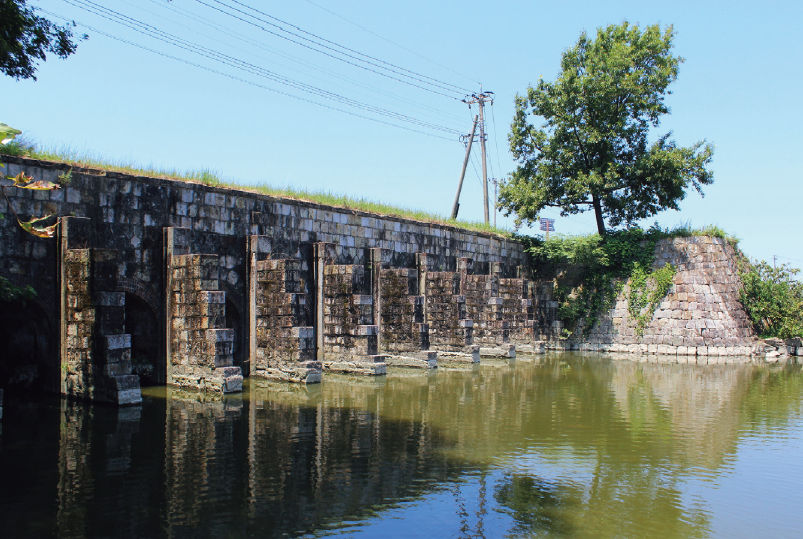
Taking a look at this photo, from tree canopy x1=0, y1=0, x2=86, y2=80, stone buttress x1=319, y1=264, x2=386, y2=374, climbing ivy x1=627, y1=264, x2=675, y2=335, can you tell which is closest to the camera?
tree canopy x1=0, y1=0, x2=86, y2=80

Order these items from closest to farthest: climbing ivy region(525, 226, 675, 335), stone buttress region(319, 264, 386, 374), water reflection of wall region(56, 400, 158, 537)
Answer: water reflection of wall region(56, 400, 158, 537), stone buttress region(319, 264, 386, 374), climbing ivy region(525, 226, 675, 335)

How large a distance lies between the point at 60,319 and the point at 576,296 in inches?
727

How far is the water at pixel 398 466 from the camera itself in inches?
214

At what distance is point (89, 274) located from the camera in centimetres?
981

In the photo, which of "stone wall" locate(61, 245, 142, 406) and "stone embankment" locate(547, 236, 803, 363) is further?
"stone embankment" locate(547, 236, 803, 363)

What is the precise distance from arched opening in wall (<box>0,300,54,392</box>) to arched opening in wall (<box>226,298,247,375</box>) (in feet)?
11.6

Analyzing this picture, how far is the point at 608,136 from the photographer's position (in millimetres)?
22859

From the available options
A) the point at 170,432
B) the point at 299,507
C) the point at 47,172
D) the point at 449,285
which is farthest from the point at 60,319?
the point at 449,285

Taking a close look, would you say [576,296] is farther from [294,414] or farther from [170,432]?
[170,432]

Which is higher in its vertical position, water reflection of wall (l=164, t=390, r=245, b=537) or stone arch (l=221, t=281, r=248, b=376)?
stone arch (l=221, t=281, r=248, b=376)

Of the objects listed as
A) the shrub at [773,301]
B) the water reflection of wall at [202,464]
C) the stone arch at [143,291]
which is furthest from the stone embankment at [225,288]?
the shrub at [773,301]

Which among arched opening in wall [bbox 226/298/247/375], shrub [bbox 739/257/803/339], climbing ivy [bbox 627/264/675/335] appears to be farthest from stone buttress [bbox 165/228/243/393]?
shrub [bbox 739/257/803/339]

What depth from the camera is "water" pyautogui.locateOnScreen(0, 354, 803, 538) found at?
17.8ft

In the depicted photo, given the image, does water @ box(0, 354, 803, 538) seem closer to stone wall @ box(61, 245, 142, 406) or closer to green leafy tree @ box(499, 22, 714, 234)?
stone wall @ box(61, 245, 142, 406)
